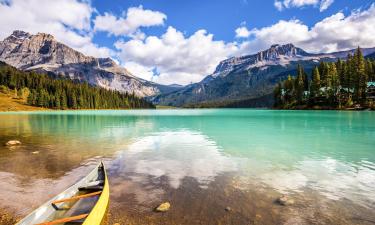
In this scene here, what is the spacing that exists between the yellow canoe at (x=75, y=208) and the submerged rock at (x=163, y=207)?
2.65m

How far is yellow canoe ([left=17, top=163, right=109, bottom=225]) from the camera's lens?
30.5 feet

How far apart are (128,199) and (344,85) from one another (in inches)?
5499

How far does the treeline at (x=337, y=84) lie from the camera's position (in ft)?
390

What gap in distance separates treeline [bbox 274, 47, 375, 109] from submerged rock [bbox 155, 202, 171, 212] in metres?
130

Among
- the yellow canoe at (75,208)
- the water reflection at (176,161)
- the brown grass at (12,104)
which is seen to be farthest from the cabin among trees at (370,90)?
the brown grass at (12,104)

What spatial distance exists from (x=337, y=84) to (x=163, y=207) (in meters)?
138

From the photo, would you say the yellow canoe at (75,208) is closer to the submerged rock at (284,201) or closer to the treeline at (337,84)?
the submerged rock at (284,201)

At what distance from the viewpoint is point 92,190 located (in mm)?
13734

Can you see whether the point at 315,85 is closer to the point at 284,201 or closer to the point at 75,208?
the point at 284,201

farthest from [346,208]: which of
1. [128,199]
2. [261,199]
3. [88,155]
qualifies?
[88,155]

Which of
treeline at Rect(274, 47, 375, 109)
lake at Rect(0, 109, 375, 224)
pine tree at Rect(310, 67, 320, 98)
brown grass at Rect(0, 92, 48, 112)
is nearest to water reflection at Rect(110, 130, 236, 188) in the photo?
lake at Rect(0, 109, 375, 224)

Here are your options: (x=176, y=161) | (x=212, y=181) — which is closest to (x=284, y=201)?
(x=212, y=181)

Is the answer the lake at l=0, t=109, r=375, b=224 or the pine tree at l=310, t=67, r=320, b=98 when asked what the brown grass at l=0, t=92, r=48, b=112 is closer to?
the lake at l=0, t=109, r=375, b=224

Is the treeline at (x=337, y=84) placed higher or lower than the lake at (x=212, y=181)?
higher
